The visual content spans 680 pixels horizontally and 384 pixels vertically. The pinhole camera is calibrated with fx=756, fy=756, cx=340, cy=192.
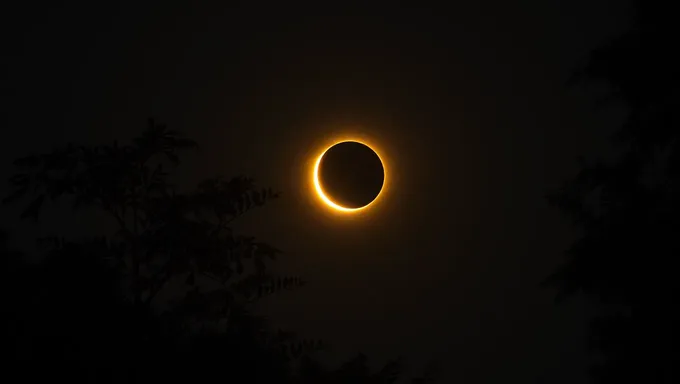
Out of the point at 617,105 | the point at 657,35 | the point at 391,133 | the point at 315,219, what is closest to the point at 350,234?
the point at 315,219

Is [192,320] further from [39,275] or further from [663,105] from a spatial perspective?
[663,105]

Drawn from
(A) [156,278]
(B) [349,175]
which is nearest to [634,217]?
(A) [156,278]

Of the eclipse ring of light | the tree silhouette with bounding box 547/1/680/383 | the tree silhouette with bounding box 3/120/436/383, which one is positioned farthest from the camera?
the eclipse ring of light

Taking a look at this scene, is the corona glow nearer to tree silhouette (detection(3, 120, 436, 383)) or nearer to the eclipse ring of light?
the eclipse ring of light

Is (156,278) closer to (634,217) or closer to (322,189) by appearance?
(634,217)

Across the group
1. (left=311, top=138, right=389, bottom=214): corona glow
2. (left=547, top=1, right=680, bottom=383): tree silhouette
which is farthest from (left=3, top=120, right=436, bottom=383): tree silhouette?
(left=311, top=138, right=389, bottom=214): corona glow
